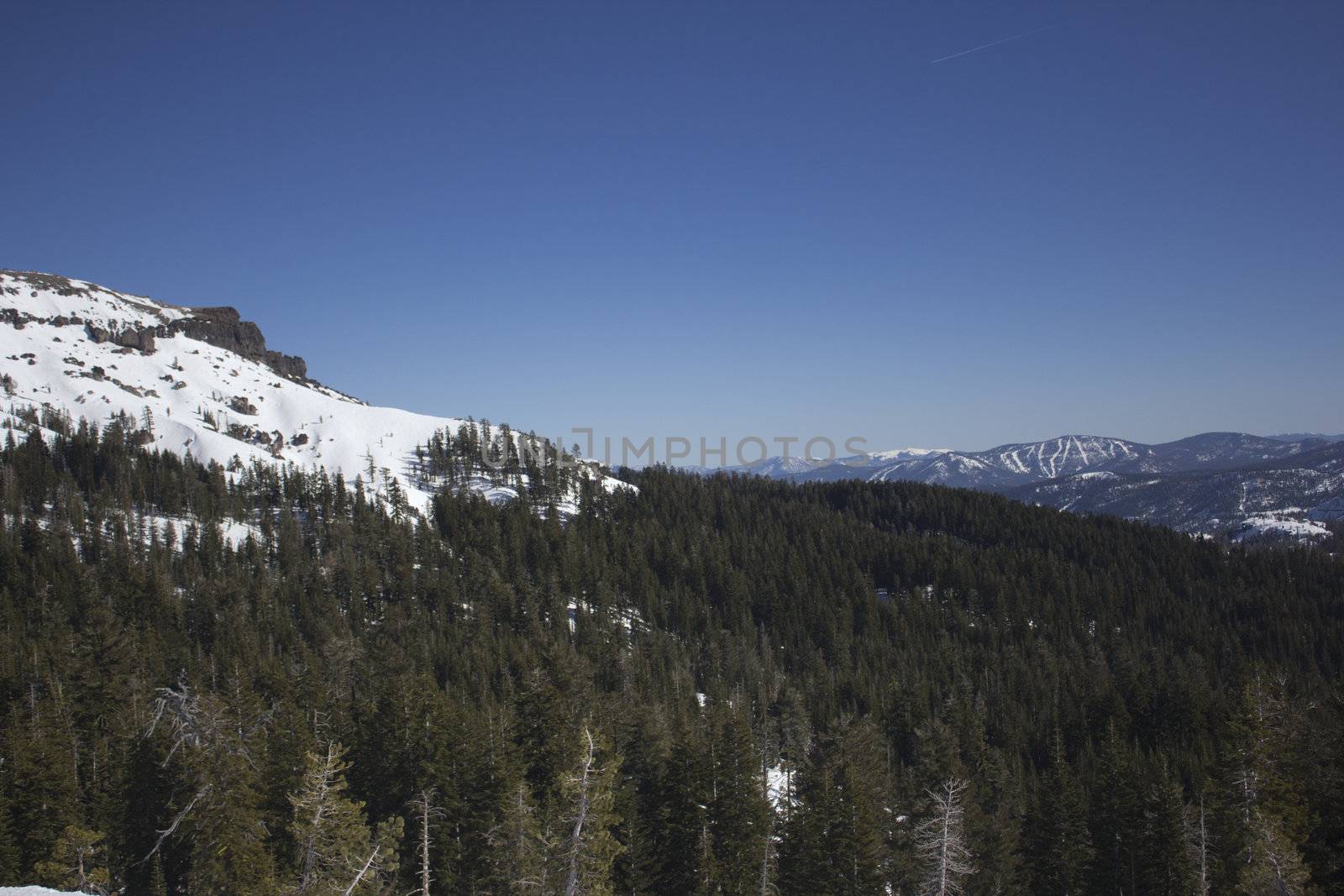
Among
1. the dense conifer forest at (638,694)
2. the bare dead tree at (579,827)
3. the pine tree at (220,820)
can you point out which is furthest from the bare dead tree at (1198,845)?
the pine tree at (220,820)

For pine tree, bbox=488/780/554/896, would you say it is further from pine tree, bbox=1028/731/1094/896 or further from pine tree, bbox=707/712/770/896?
pine tree, bbox=1028/731/1094/896

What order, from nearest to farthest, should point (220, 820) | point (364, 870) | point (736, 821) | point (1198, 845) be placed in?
point (364, 870)
point (220, 820)
point (1198, 845)
point (736, 821)

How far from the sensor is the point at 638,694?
263ft

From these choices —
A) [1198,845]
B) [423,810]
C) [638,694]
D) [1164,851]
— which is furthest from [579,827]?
[638,694]

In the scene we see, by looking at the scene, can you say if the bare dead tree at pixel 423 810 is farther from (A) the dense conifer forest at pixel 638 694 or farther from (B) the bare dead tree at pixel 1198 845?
(B) the bare dead tree at pixel 1198 845

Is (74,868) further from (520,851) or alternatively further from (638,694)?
(638,694)

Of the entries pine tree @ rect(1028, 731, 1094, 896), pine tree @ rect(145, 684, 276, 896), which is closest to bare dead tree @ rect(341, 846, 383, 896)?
pine tree @ rect(145, 684, 276, 896)

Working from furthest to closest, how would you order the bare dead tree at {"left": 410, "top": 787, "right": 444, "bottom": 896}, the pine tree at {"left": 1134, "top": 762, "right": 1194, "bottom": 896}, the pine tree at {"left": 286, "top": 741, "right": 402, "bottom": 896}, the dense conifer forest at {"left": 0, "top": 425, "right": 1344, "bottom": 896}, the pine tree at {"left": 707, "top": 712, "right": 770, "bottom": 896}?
the pine tree at {"left": 1134, "top": 762, "right": 1194, "bottom": 896}, the pine tree at {"left": 707, "top": 712, "right": 770, "bottom": 896}, the dense conifer forest at {"left": 0, "top": 425, "right": 1344, "bottom": 896}, the bare dead tree at {"left": 410, "top": 787, "right": 444, "bottom": 896}, the pine tree at {"left": 286, "top": 741, "right": 402, "bottom": 896}

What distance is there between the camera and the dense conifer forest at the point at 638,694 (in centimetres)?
2864

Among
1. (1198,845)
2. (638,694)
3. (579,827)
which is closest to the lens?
(579,827)

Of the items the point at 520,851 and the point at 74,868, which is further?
the point at 74,868

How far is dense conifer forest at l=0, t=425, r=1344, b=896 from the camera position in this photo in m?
28.6

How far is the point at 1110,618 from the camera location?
449 ft

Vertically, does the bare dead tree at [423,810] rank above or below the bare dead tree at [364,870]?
below
